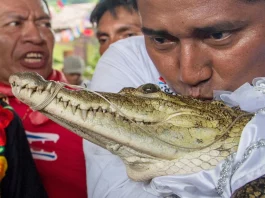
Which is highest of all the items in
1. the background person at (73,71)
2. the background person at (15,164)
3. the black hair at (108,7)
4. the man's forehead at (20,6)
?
the background person at (73,71)

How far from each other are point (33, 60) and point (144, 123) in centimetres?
150

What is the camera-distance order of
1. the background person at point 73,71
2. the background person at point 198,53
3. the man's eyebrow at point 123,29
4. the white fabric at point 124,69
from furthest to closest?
the background person at point 73,71, the man's eyebrow at point 123,29, the white fabric at point 124,69, the background person at point 198,53

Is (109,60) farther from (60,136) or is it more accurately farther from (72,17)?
(72,17)

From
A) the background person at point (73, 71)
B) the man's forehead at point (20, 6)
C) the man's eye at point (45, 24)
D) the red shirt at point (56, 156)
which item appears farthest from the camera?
the background person at point (73, 71)

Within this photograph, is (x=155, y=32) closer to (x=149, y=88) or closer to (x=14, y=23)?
(x=149, y=88)

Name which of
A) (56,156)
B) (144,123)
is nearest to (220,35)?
(144,123)

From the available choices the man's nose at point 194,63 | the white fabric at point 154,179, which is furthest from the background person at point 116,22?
the man's nose at point 194,63

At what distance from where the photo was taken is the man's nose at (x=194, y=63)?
4.42 feet

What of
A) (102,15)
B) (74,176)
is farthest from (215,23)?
A: (102,15)

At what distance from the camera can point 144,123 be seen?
1249mm

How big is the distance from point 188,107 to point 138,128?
0.18m

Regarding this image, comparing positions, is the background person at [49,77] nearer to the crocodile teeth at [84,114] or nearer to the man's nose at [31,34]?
the man's nose at [31,34]

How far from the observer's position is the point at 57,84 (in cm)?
120

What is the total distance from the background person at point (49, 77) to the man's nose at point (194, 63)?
1141 millimetres
